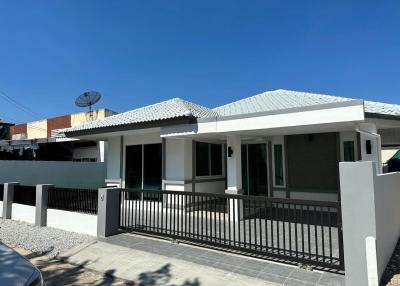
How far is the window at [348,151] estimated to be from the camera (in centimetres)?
1105

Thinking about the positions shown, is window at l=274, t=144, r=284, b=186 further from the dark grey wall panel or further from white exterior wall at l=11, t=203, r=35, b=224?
white exterior wall at l=11, t=203, r=35, b=224

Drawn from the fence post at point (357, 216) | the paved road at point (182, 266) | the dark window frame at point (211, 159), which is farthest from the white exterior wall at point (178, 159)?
the fence post at point (357, 216)

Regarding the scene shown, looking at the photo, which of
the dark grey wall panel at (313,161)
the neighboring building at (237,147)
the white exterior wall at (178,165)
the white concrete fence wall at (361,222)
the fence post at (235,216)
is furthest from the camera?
the white exterior wall at (178,165)

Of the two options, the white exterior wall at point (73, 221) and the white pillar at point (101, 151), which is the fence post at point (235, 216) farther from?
the white pillar at point (101, 151)

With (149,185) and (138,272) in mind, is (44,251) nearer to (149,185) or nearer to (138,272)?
(138,272)

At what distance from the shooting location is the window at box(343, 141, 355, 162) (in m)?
11.1

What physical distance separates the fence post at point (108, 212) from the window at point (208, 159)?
4.59m

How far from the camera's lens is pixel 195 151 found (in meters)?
12.1

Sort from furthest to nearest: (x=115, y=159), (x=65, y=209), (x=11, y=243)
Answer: (x=115, y=159) < (x=65, y=209) < (x=11, y=243)

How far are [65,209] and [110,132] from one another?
4014 millimetres

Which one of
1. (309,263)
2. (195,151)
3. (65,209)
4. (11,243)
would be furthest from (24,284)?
(195,151)

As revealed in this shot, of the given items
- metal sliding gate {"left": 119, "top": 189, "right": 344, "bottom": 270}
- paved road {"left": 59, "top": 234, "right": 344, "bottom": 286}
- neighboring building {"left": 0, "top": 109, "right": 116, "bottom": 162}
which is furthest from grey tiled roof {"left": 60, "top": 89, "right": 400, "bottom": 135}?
neighboring building {"left": 0, "top": 109, "right": 116, "bottom": 162}

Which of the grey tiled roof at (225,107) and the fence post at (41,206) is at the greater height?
the grey tiled roof at (225,107)

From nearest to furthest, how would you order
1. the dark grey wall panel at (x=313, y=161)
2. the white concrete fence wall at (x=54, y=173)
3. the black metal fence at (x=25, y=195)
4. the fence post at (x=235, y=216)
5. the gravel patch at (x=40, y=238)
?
the fence post at (x=235, y=216)
the gravel patch at (x=40, y=238)
the black metal fence at (x=25, y=195)
the dark grey wall panel at (x=313, y=161)
the white concrete fence wall at (x=54, y=173)
